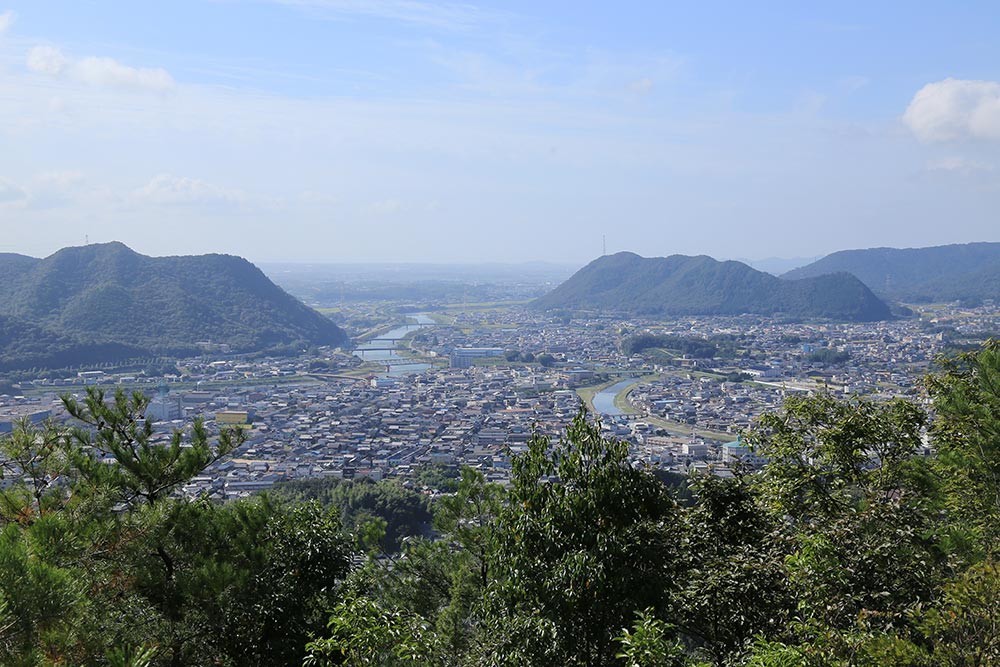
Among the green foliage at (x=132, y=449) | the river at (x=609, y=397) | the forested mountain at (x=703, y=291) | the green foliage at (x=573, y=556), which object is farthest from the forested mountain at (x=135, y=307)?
the green foliage at (x=573, y=556)

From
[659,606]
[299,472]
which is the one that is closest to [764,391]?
[299,472]

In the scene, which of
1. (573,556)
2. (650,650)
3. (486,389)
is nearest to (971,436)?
(573,556)

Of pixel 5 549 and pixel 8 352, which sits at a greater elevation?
pixel 5 549

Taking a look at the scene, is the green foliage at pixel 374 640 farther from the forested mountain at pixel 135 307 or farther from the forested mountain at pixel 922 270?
the forested mountain at pixel 922 270

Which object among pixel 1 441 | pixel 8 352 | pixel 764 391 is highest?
pixel 1 441

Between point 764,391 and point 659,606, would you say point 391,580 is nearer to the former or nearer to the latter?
point 659,606

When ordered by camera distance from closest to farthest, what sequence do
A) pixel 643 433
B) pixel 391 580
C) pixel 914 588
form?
pixel 914 588
pixel 391 580
pixel 643 433

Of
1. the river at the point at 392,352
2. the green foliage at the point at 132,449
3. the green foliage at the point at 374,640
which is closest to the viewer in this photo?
the green foliage at the point at 374,640

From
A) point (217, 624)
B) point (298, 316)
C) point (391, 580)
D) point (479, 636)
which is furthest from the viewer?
point (298, 316)
